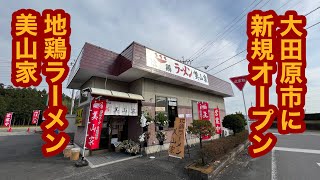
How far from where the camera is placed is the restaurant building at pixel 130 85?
9.34 m

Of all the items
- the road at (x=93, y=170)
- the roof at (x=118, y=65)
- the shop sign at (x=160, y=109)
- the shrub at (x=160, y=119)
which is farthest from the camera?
the shop sign at (x=160, y=109)

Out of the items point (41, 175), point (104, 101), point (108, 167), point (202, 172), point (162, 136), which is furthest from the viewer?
point (162, 136)

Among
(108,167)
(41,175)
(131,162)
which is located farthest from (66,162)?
(131,162)

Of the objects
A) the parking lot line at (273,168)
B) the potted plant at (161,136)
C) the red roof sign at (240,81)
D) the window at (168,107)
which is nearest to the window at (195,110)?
the window at (168,107)

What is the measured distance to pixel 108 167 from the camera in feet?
24.7

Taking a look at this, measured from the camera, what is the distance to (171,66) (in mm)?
11305

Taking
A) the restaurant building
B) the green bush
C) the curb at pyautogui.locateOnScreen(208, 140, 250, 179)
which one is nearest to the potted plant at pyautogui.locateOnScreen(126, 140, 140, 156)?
the restaurant building

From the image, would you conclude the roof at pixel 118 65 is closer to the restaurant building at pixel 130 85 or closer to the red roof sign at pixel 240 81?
the restaurant building at pixel 130 85

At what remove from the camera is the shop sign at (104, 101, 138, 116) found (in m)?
9.41

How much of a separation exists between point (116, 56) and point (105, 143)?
544 cm

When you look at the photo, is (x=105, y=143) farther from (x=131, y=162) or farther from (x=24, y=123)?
(x=24, y=123)

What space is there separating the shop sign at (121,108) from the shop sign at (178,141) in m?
2.79

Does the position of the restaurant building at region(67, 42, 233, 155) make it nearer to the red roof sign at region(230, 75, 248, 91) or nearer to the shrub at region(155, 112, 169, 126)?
the shrub at region(155, 112, 169, 126)

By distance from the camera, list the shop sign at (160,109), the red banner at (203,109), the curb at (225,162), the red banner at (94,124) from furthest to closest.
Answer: the red banner at (203,109)
the shop sign at (160,109)
the red banner at (94,124)
the curb at (225,162)
